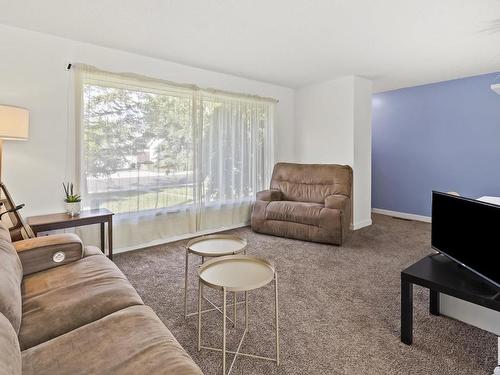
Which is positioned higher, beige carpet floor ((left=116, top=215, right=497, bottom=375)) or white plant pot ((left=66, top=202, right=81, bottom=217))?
white plant pot ((left=66, top=202, right=81, bottom=217))

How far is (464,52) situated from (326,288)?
321cm

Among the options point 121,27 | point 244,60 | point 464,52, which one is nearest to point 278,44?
point 244,60

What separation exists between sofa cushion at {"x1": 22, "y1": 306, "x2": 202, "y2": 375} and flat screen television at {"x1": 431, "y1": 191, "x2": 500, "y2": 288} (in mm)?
1587

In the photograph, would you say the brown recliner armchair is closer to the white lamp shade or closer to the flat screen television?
the flat screen television

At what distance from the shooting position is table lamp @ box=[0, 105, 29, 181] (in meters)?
2.42

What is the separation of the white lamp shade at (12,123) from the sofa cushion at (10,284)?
45.0 inches

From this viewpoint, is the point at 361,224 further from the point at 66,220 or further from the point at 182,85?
the point at 66,220

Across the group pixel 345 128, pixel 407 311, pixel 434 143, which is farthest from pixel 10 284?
pixel 434 143

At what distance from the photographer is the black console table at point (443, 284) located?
153 centimetres

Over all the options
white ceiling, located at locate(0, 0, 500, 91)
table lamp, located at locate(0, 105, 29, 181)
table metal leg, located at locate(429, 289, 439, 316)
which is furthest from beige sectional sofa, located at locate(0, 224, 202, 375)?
white ceiling, located at locate(0, 0, 500, 91)

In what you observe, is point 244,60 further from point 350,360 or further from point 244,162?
point 350,360

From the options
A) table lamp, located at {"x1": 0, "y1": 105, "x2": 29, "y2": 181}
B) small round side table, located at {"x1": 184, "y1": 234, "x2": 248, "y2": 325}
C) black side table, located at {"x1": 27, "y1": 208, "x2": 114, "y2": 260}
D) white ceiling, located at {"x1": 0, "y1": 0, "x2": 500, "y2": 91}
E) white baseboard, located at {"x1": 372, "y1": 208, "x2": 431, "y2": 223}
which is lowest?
white baseboard, located at {"x1": 372, "y1": 208, "x2": 431, "y2": 223}

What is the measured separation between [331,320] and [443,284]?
2.51 ft

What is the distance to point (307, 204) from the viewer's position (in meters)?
4.06
